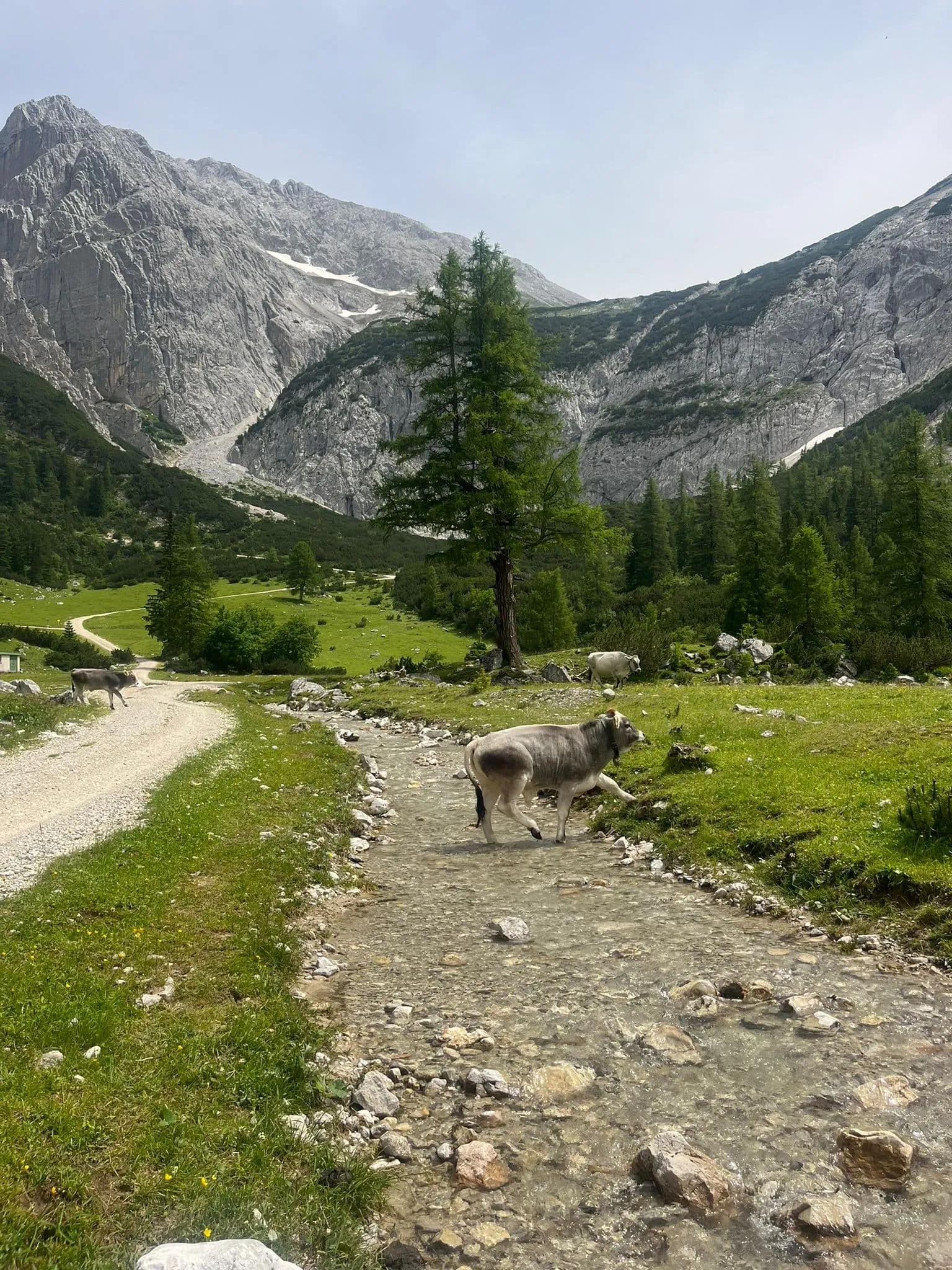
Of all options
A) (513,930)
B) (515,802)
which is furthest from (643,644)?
(513,930)

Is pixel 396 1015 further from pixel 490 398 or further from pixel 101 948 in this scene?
pixel 490 398

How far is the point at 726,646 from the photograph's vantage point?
A: 3919cm

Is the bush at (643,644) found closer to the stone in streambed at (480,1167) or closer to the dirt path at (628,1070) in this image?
the dirt path at (628,1070)

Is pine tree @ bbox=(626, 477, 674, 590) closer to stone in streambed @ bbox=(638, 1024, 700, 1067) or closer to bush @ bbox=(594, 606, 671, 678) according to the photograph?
bush @ bbox=(594, 606, 671, 678)

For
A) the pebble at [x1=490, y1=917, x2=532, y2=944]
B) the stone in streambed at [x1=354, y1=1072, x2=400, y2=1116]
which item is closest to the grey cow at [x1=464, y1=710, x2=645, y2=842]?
A: the pebble at [x1=490, y1=917, x2=532, y2=944]

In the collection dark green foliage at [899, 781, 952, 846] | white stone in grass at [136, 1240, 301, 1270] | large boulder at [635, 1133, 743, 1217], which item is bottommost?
large boulder at [635, 1133, 743, 1217]

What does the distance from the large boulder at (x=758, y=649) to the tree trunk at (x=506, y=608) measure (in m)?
11.6

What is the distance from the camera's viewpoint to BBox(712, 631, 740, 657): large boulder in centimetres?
3650

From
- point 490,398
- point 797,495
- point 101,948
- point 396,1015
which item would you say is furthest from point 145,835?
point 797,495

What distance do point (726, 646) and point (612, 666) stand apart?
10.7 meters

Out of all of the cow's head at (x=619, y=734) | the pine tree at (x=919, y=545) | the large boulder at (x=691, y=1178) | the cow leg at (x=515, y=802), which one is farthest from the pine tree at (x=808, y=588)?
the large boulder at (x=691, y=1178)

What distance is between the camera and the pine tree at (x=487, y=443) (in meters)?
34.4

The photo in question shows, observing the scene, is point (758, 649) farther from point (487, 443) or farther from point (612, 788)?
point (612, 788)

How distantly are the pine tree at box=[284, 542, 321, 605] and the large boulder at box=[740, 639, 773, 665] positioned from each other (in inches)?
3797
